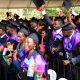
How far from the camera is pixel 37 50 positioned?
7.02 metres

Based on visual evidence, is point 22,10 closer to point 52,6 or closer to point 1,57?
point 52,6

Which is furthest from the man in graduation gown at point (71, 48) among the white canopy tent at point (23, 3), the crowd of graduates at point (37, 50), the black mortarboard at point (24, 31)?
the white canopy tent at point (23, 3)

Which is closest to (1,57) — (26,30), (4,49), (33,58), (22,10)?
(4,49)

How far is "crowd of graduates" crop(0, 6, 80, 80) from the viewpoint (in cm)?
656

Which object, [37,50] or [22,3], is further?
[22,3]

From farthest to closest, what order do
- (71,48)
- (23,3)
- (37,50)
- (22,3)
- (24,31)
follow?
(23,3) < (22,3) < (24,31) < (71,48) < (37,50)

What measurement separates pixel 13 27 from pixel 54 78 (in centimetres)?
242

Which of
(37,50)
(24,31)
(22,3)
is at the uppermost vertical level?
(22,3)

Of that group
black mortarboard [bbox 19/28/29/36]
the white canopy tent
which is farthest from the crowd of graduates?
the white canopy tent

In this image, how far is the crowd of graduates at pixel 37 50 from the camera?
6562 mm

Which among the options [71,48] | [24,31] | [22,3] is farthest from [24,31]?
[22,3]

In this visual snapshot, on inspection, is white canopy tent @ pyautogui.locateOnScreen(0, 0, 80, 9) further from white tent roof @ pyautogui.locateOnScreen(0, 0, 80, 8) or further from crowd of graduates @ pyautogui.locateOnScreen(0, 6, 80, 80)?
crowd of graduates @ pyautogui.locateOnScreen(0, 6, 80, 80)

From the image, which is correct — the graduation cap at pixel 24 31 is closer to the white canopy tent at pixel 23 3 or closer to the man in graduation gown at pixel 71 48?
the man in graduation gown at pixel 71 48

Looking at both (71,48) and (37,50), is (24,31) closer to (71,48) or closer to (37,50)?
(71,48)
